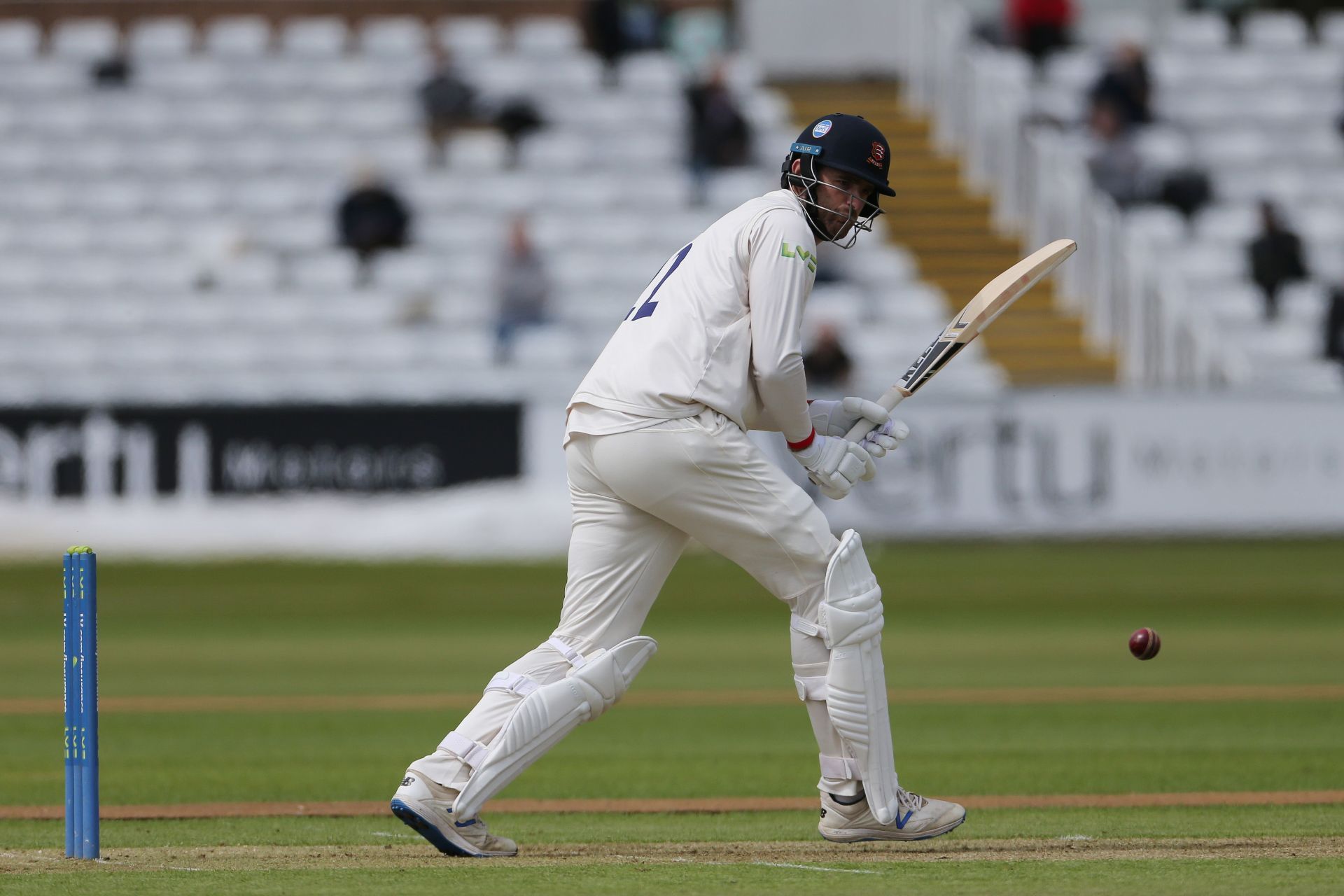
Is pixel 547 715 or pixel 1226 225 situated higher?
pixel 1226 225

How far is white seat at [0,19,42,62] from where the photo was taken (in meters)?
21.9

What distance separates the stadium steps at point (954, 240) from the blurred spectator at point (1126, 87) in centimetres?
154

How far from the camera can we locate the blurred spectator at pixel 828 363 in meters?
15.8

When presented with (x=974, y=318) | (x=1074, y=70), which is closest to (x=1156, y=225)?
(x=1074, y=70)

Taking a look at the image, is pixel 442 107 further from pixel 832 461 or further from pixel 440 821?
pixel 440 821

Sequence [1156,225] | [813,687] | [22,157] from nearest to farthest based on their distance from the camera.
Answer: [813,687], [1156,225], [22,157]

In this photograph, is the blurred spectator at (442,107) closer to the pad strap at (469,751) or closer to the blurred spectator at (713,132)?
the blurred spectator at (713,132)

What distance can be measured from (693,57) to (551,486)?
28.1 feet

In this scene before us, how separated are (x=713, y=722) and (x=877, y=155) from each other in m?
3.81

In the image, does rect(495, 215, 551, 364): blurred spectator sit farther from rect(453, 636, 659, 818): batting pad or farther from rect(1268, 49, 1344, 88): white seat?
rect(453, 636, 659, 818): batting pad

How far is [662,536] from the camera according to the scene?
5082 millimetres

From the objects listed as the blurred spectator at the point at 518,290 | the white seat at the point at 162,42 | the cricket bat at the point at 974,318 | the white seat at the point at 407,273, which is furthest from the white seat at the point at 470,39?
the cricket bat at the point at 974,318

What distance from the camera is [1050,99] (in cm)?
2066

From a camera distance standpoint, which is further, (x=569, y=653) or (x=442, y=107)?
(x=442, y=107)
